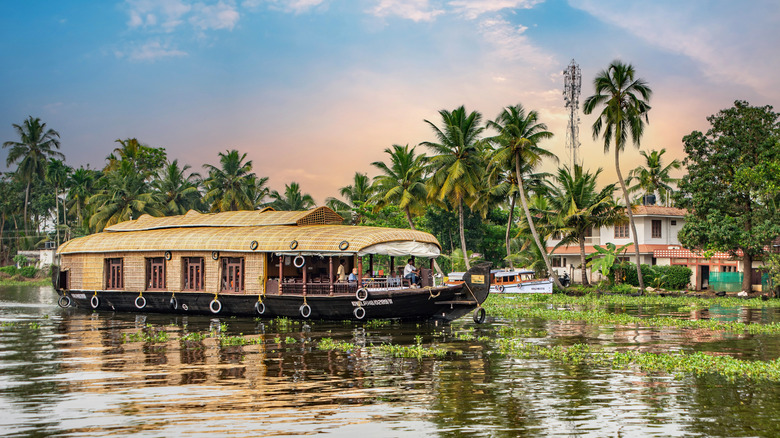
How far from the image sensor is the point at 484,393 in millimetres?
10789

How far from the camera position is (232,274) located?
81.1ft

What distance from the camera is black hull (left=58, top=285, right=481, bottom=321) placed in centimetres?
2114

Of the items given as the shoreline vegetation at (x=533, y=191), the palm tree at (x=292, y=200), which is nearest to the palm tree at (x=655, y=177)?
the shoreline vegetation at (x=533, y=191)

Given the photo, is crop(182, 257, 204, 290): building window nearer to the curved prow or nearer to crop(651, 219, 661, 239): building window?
the curved prow

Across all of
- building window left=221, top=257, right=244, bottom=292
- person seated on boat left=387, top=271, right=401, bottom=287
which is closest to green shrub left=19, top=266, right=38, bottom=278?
building window left=221, top=257, right=244, bottom=292

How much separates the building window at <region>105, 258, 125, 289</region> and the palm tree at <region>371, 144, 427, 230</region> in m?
19.2

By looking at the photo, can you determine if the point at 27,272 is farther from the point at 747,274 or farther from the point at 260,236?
the point at 747,274

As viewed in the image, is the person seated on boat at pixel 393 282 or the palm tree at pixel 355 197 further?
the palm tree at pixel 355 197

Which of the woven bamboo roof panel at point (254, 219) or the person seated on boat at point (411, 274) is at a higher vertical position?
the woven bamboo roof panel at point (254, 219)

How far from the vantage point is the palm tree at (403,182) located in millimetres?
44156

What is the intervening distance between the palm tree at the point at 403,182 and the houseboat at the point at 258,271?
17.8 metres

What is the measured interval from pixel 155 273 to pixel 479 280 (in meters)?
13.3

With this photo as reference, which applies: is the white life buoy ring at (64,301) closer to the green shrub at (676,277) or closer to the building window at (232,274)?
the building window at (232,274)

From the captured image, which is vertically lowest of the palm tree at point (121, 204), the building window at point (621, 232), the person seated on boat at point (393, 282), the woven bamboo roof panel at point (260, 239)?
the person seated on boat at point (393, 282)
